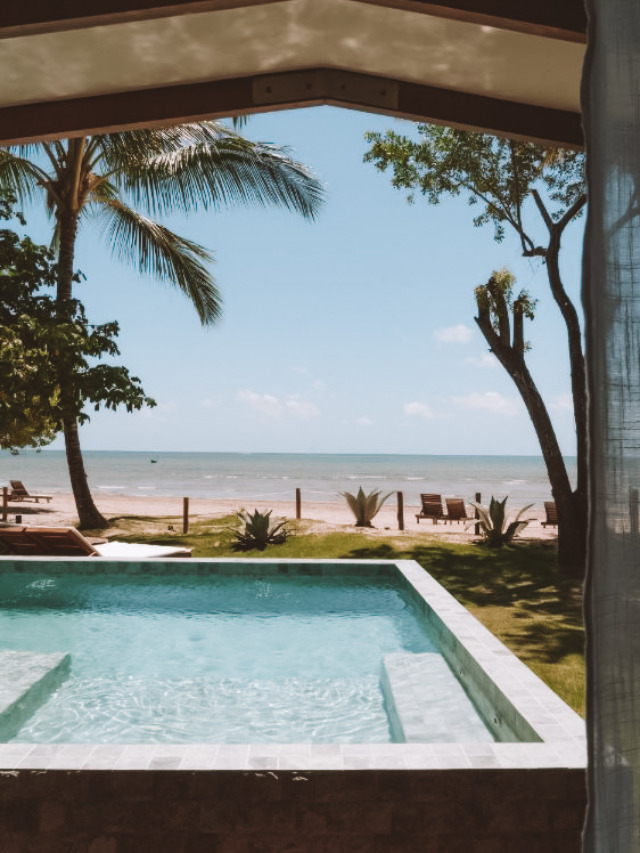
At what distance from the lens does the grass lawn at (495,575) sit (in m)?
5.88

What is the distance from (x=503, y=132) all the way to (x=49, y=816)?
3.26m

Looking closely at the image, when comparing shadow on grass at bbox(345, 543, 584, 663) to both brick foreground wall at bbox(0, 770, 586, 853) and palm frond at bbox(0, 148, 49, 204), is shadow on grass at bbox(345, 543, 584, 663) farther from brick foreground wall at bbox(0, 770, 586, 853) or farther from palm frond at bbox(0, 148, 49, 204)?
palm frond at bbox(0, 148, 49, 204)

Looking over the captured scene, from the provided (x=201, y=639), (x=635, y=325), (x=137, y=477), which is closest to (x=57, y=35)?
(x=635, y=325)

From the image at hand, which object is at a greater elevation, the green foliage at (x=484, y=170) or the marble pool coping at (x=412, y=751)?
the green foliage at (x=484, y=170)

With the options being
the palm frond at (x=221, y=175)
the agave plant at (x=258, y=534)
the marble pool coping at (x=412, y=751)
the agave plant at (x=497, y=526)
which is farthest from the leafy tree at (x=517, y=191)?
the marble pool coping at (x=412, y=751)

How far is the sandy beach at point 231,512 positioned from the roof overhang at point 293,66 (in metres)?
9.67

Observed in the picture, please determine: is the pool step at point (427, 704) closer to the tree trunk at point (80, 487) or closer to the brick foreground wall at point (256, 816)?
the brick foreground wall at point (256, 816)

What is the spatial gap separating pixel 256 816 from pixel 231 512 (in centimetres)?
1907

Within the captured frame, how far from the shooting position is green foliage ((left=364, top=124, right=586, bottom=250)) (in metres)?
10.7

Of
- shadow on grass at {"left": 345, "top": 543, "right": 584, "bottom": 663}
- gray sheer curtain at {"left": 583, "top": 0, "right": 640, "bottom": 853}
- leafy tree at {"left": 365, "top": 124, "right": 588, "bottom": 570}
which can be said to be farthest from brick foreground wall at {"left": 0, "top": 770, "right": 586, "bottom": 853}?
leafy tree at {"left": 365, "top": 124, "right": 588, "bottom": 570}

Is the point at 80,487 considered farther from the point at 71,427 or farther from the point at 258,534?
the point at 258,534

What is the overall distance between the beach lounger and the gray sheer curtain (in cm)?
811

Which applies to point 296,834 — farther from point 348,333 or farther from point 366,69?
point 348,333

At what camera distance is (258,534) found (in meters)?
11.0
